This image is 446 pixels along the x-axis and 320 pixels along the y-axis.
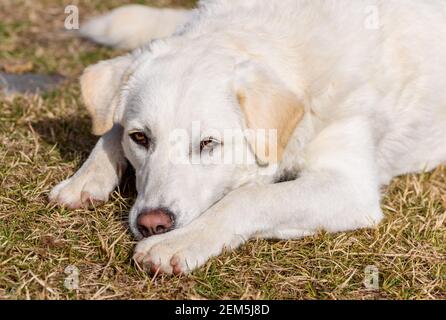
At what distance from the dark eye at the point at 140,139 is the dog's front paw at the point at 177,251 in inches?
22.2

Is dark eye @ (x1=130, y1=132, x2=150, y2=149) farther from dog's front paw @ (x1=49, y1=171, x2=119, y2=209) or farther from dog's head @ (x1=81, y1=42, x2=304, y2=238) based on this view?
dog's front paw @ (x1=49, y1=171, x2=119, y2=209)

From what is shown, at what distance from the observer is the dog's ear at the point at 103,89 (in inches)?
167

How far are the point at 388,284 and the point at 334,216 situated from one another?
514mm

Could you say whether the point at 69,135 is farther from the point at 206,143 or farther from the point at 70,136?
the point at 206,143

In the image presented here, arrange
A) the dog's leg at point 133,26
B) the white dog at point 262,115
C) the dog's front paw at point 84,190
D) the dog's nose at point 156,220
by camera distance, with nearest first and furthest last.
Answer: the dog's nose at point 156,220
the white dog at point 262,115
the dog's front paw at point 84,190
the dog's leg at point 133,26

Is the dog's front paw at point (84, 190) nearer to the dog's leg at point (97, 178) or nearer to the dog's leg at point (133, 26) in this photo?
the dog's leg at point (97, 178)

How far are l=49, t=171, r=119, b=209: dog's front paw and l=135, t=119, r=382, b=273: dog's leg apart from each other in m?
0.72

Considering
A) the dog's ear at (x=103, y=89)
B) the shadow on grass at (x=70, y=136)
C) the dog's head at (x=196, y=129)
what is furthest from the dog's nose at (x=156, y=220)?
the shadow on grass at (x=70, y=136)

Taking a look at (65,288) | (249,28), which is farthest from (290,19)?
(65,288)

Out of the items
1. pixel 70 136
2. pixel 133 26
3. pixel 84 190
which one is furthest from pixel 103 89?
pixel 133 26

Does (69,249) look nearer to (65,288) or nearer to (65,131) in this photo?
(65,288)

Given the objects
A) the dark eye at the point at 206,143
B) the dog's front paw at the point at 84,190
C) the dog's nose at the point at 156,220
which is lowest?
the dog's front paw at the point at 84,190

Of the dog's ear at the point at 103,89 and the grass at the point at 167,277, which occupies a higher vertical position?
the dog's ear at the point at 103,89

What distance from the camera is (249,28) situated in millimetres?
4289
